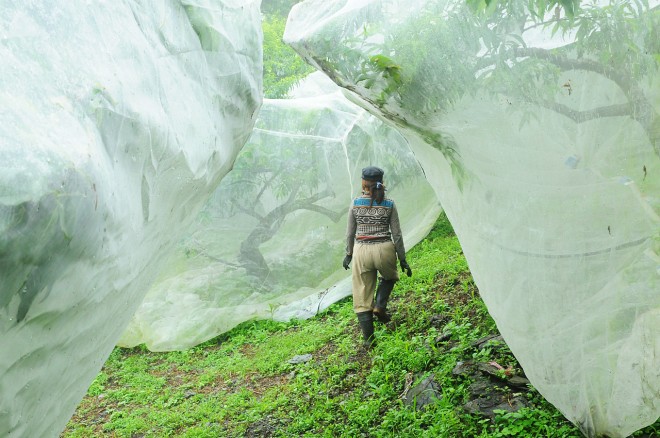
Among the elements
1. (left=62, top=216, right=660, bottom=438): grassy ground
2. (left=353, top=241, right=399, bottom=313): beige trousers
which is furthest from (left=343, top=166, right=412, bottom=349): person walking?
(left=62, top=216, right=660, bottom=438): grassy ground

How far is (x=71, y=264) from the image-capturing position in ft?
5.97

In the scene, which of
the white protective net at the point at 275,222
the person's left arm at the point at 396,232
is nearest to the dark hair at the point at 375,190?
the person's left arm at the point at 396,232

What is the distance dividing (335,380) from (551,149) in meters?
2.99

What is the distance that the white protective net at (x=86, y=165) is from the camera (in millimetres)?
1691

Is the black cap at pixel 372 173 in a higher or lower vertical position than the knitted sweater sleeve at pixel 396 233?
higher

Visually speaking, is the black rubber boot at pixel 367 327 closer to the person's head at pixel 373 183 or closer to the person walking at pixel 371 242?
the person walking at pixel 371 242

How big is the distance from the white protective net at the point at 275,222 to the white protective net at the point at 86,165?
135 inches

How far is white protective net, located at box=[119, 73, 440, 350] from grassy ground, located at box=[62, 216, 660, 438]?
37 cm

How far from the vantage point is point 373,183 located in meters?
5.39

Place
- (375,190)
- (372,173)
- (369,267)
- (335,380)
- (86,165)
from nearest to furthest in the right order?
(86,165), (335,380), (372,173), (375,190), (369,267)

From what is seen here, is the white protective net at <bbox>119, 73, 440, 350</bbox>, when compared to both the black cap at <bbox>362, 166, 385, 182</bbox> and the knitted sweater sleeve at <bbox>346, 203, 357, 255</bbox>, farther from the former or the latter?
the black cap at <bbox>362, 166, 385, 182</bbox>

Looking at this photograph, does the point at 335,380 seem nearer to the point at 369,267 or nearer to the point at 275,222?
the point at 369,267

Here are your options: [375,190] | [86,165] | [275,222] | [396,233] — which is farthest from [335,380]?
[86,165]

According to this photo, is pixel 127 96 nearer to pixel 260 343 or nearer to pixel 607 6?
pixel 607 6
